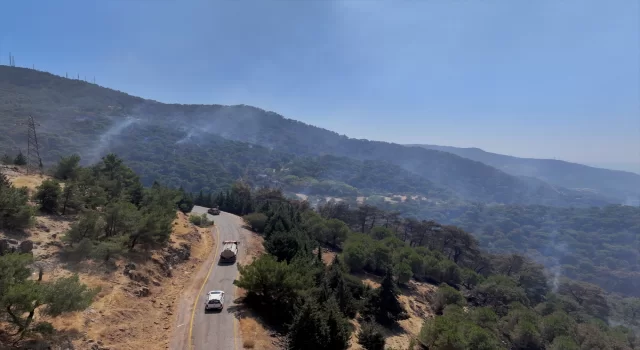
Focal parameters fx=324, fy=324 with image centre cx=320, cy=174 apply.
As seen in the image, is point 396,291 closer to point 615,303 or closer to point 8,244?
point 8,244

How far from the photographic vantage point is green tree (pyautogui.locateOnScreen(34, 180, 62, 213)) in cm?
3369

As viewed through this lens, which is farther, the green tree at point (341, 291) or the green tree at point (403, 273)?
the green tree at point (403, 273)

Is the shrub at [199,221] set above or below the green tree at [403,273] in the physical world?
above

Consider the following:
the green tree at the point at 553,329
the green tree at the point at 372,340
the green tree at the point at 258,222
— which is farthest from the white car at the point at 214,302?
the green tree at the point at 553,329

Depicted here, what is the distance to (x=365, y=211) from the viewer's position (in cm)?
10156

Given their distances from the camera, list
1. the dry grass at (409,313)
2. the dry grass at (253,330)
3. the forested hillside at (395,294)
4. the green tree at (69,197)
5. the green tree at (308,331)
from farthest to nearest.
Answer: the green tree at (69,197) → the dry grass at (409,313) → the forested hillside at (395,294) → the dry grass at (253,330) → the green tree at (308,331)

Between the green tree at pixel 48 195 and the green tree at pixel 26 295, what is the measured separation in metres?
20.5

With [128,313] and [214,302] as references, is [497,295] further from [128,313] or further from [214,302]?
[128,313]

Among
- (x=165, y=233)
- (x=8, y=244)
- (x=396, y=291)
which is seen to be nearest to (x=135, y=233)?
(x=165, y=233)

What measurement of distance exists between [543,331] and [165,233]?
173ft

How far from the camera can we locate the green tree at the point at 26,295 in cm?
1448

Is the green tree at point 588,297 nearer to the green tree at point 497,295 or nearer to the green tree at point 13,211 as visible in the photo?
the green tree at point 497,295

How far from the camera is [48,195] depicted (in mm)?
33875

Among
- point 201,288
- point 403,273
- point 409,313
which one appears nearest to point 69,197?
point 201,288
